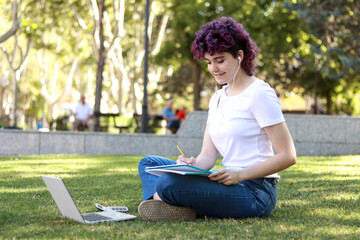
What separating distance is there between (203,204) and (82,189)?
3.00 metres

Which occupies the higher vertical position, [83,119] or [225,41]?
[225,41]

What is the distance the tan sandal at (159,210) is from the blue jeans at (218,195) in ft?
0.22

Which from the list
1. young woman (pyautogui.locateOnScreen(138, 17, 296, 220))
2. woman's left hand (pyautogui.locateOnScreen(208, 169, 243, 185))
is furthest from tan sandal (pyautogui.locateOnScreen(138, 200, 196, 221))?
woman's left hand (pyautogui.locateOnScreen(208, 169, 243, 185))

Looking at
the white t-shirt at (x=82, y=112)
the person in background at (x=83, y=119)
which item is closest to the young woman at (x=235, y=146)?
the person in background at (x=83, y=119)

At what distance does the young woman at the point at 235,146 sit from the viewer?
4457 mm

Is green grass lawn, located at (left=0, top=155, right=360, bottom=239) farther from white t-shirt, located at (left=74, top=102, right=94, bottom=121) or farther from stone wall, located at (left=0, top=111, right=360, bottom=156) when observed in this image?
white t-shirt, located at (left=74, top=102, right=94, bottom=121)

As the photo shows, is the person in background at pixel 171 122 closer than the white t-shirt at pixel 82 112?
Yes

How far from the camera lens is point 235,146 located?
4.68 meters

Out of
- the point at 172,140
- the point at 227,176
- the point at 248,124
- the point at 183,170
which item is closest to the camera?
the point at 183,170

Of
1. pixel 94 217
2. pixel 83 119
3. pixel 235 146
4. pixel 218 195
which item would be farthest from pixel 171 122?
pixel 218 195

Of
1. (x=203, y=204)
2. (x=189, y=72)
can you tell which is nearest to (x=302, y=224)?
(x=203, y=204)

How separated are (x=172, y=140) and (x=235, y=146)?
10872mm

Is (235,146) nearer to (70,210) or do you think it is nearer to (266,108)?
(266,108)

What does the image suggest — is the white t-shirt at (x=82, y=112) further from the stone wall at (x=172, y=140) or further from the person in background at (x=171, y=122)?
the stone wall at (x=172, y=140)
